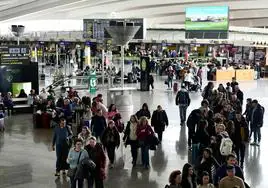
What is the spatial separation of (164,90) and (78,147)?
20.1 m

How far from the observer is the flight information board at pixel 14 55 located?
2066cm

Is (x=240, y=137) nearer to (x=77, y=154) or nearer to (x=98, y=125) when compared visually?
(x=98, y=125)

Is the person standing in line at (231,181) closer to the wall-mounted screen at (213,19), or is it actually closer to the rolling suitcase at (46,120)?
the rolling suitcase at (46,120)

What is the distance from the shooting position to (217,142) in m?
9.23

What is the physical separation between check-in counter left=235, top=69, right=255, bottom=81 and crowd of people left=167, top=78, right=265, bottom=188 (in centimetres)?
1921

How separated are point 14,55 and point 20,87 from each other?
1.35 m

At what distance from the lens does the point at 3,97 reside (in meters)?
19.7

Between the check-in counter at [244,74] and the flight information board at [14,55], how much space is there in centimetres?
1977

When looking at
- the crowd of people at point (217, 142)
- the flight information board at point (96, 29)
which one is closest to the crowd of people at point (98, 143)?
the crowd of people at point (217, 142)

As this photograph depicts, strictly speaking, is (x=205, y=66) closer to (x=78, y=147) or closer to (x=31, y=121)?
(x=31, y=121)

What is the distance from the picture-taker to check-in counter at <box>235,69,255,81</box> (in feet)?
122

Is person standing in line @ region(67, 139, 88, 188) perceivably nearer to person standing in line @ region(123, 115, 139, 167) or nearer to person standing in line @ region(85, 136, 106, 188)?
person standing in line @ region(85, 136, 106, 188)

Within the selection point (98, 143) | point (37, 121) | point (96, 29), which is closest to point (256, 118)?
point (98, 143)

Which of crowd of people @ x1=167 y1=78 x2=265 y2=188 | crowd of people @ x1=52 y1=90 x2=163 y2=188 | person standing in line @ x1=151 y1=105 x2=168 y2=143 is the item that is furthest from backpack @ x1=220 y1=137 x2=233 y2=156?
person standing in line @ x1=151 y1=105 x2=168 y2=143
